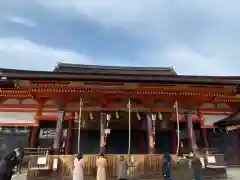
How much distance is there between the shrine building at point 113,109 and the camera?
12.8 meters

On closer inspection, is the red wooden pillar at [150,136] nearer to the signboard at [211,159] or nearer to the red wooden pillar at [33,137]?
the signboard at [211,159]

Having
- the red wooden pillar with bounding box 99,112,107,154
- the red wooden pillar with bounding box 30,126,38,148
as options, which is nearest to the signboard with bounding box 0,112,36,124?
the red wooden pillar with bounding box 30,126,38,148

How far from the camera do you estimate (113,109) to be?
43.5 ft

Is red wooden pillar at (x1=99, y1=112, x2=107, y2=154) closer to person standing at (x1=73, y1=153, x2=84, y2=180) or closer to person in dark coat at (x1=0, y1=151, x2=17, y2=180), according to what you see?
person standing at (x1=73, y1=153, x2=84, y2=180)

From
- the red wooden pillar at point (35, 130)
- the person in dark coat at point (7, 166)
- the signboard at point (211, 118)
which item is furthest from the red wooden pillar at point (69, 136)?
the signboard at point (211, 118)

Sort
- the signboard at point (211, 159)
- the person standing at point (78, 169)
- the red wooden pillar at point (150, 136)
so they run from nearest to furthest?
1. the person standing at point (78, 169)
2. the signboard at point (211, 159)
3. the red wooden pillar at point (150, 136)

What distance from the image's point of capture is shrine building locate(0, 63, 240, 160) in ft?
42.1

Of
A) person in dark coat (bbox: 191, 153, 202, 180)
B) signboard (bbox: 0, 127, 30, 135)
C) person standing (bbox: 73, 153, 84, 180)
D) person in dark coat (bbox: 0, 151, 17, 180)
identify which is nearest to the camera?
person in dark coat (bbox: 0, 151, 17, 180)

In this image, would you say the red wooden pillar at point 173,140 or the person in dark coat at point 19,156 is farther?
the red wooden pillar at point 173,140

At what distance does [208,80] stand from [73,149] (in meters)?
7.21

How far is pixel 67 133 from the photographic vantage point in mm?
14352

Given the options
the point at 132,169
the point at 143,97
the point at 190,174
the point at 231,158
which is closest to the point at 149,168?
the point at 132,169

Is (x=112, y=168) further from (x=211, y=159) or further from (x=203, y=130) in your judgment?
(x=203, y=130)

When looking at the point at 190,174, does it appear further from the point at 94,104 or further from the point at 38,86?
the point at 38,86
